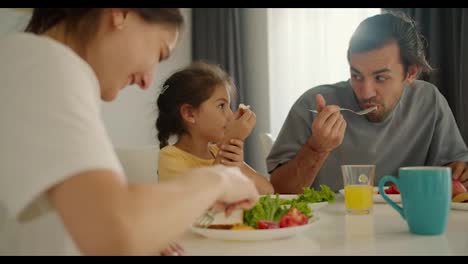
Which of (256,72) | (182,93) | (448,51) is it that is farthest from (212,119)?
(256,72)

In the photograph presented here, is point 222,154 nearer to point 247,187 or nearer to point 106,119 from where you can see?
point 247,187

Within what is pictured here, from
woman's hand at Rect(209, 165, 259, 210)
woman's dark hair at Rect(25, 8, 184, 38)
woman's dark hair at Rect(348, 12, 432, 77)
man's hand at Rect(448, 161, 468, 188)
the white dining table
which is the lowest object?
man's hand at Rect(448, 161, 468, 188)

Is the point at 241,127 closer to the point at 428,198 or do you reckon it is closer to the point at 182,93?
the point at 182,93

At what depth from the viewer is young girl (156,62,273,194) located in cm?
188

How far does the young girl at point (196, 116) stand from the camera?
188 cm

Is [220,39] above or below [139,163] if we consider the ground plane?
above

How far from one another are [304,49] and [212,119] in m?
2.28

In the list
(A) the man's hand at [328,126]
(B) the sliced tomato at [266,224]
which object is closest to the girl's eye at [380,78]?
(A) the man's hand at [328,126]

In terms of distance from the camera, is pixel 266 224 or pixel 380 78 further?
pixel 380 78

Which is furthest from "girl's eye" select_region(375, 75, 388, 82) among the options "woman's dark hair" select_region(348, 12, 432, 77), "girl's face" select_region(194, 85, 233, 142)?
"girl's face" select_region(194, 85, 233, 142)

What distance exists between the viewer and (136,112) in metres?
4.37

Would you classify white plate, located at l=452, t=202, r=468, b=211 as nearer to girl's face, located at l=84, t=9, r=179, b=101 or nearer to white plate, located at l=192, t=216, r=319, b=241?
white plate, located at l=192, t=216, r=319, b=241

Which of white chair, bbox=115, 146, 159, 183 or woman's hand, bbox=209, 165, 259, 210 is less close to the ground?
woman's hand, bbox=209, 165, 259, 210
